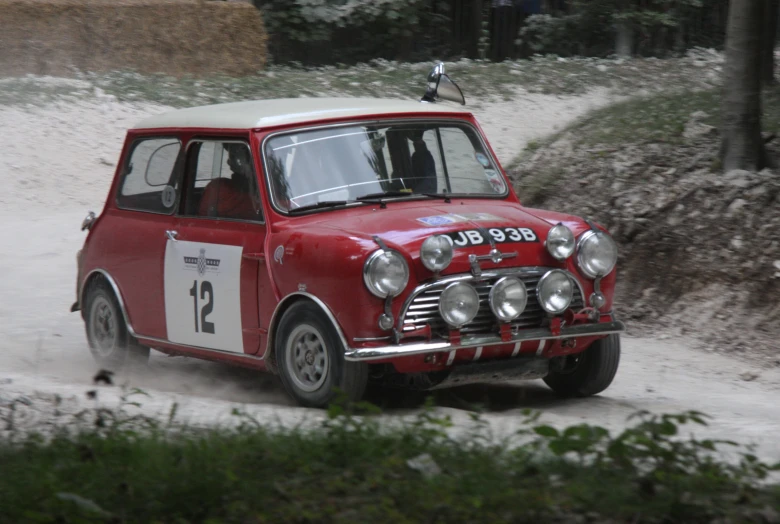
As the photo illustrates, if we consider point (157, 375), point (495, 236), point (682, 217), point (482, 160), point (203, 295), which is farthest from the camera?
Answer: point (682, 217)

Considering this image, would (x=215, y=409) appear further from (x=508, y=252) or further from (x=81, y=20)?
(x=81, y=20)

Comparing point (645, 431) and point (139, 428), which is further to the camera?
point (139, 428)

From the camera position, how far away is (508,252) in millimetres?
6293

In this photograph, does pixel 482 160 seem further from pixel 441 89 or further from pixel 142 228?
pixel 142 228

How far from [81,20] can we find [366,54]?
6.79m

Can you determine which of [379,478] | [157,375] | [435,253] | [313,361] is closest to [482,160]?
[435,253]

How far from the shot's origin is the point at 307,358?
21.3 ft

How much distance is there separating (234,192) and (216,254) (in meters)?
0.39

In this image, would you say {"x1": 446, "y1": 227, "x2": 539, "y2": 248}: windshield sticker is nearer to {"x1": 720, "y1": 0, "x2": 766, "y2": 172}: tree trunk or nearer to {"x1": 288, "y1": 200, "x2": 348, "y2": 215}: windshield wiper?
{"x1": 288, "y1": 200, "x2": 348, "y2": 215}: windshield wiper

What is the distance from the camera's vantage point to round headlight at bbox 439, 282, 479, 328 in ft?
19.9

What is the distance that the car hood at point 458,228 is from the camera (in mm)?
6164

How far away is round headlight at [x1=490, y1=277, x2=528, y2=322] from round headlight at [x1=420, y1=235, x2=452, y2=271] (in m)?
0.32

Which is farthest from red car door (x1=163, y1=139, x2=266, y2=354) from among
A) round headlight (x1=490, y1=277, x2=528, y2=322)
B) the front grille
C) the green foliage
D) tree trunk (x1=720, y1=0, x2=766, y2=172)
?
the green foliage

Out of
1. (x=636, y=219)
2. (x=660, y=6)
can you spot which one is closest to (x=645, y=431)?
(x=636, y=219)
